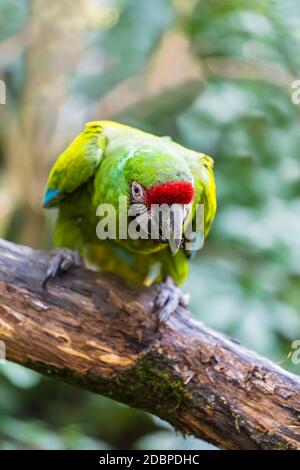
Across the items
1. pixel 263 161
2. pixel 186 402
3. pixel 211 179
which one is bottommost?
pixel 186 402

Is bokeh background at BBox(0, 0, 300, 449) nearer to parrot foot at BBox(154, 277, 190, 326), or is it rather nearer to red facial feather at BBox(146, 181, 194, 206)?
parrot foot at BBox(154, 277, 190, 326)

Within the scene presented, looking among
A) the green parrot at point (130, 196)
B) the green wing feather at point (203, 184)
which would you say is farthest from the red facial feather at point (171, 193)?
the green wing feather at point (203, 184)


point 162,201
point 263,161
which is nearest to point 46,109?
point 263,161

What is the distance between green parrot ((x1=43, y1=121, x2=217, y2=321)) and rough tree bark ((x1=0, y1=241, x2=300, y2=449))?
13 cm

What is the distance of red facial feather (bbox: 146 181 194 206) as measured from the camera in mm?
1938

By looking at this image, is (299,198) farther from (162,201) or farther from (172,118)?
(162,201)

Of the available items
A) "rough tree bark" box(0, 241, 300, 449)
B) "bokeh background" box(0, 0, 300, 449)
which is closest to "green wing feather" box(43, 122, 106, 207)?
"rough tree bark" box(0, 241, 300, 449)

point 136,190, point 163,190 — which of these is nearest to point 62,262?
point 136,190

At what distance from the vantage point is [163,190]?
1939mm

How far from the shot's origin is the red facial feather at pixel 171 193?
1938 mm

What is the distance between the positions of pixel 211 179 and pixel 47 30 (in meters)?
2.20

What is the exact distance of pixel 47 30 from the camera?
4.03m

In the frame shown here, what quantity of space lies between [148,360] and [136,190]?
0.61m

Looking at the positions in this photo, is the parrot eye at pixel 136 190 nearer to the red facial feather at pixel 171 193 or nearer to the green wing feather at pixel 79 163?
the red facial feather at pixel 171 193
